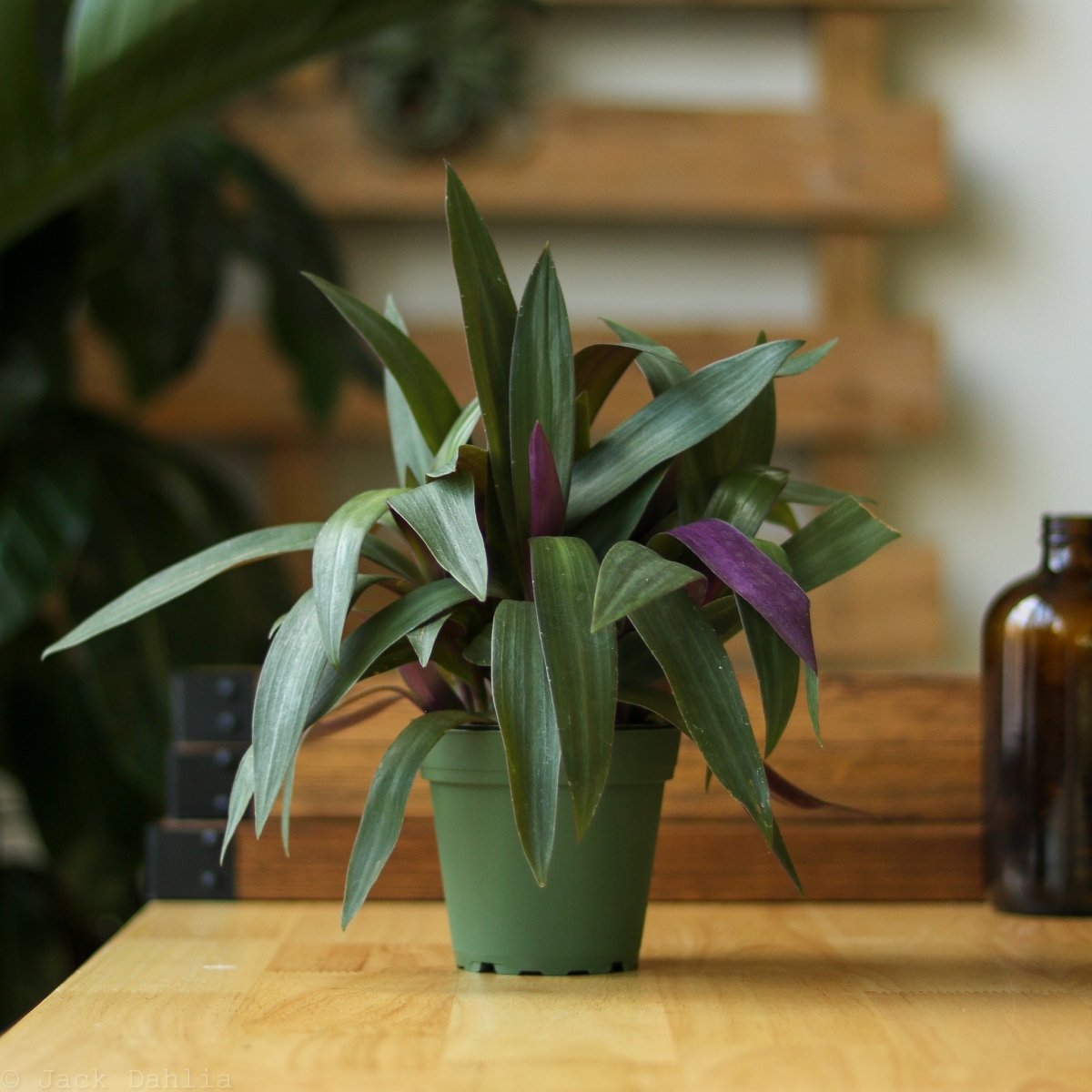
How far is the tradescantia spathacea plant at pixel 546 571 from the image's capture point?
62 cm

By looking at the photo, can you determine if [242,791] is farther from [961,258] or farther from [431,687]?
[961,258]

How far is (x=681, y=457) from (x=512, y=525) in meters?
0.10

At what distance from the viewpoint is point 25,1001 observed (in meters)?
1.55

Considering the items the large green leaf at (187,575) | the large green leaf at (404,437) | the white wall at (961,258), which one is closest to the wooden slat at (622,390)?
the white wall at (961,258)

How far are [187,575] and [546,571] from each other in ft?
0.66

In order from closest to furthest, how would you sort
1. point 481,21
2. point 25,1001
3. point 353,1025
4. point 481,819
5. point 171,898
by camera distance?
point 353,1025 → point 481,819 → point 171,898 → point 25,1001 → point 481,21

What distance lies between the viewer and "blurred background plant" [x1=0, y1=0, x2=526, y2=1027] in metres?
1.30

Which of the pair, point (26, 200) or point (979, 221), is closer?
A: point (26, 200)

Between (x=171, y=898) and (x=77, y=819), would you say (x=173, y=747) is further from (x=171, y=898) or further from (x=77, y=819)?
(x=77, y=819)

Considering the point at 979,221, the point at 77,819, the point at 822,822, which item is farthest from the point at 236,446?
the point at 822,822

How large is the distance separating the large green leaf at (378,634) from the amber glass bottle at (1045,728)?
395mm

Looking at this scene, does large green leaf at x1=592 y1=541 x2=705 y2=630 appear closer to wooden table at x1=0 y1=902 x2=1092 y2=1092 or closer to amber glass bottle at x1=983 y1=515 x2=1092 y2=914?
wooden table at x1=0 y1=902 x2=1092 y2=1092

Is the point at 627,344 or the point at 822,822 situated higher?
the point at 627,344

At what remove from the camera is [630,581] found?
0.60m
